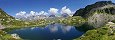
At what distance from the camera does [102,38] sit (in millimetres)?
95812

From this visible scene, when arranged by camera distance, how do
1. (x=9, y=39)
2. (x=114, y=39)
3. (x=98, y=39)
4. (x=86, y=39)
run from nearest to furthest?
(x=114, y=39), (x=98, y=39), (x=86, y=39), (x=9, y=39)

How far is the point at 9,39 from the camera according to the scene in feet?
448

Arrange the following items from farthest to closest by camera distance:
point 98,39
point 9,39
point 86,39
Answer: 1. point 9,39
2. point 86,39
3. point 98,39

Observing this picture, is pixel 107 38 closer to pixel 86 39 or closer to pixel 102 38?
pixel 102 38

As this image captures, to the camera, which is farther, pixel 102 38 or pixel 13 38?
pixel 13 38

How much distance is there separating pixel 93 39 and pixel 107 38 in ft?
25.2

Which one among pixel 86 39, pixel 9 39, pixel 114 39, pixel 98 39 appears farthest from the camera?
pixel 9 39

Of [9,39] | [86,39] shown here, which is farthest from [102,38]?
[9,39]

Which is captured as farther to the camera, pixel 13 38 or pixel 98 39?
pixel 13 38

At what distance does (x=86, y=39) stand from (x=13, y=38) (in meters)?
56.2

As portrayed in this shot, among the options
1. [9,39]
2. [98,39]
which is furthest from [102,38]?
[9,39]

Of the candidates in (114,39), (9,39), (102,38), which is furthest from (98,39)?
(9,39)

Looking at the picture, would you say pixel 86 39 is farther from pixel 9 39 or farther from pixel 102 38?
pixel 9 39

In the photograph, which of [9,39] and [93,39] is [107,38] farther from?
[9,39]
